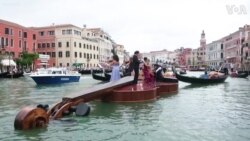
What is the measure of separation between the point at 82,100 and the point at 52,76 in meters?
19.9

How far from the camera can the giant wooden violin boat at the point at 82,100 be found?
25.5 feet

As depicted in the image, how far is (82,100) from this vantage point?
10102mm

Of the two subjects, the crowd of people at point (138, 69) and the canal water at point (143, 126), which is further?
the crowd of people at point (138, 69)

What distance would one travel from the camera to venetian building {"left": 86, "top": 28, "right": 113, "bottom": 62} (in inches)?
3459

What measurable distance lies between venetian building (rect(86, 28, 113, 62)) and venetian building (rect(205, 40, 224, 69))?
121 ft

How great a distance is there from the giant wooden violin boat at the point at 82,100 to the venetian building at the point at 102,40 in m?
72.3

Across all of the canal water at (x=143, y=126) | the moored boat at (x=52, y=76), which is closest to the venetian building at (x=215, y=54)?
the moored boat at (x=52, y=76)

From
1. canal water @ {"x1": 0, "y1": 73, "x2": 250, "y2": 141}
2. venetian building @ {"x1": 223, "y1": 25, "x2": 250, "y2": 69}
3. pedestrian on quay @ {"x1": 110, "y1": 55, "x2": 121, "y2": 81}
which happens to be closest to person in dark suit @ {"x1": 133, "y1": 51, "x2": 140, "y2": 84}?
pedestrian on quay @ {"x1": 110, "y1": 55, "x2": 121, "y2": 81}

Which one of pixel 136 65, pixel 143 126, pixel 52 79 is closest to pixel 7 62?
pixel 52 79

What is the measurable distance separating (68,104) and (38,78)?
20.0 metres

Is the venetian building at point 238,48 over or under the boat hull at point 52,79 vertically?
over

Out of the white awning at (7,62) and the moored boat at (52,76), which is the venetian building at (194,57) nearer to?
the white awning at (7,62)

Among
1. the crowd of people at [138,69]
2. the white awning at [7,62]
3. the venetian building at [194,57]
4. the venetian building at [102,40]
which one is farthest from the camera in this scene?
the venetian building at [194,57]

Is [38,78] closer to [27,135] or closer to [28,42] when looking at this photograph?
[27,135]
